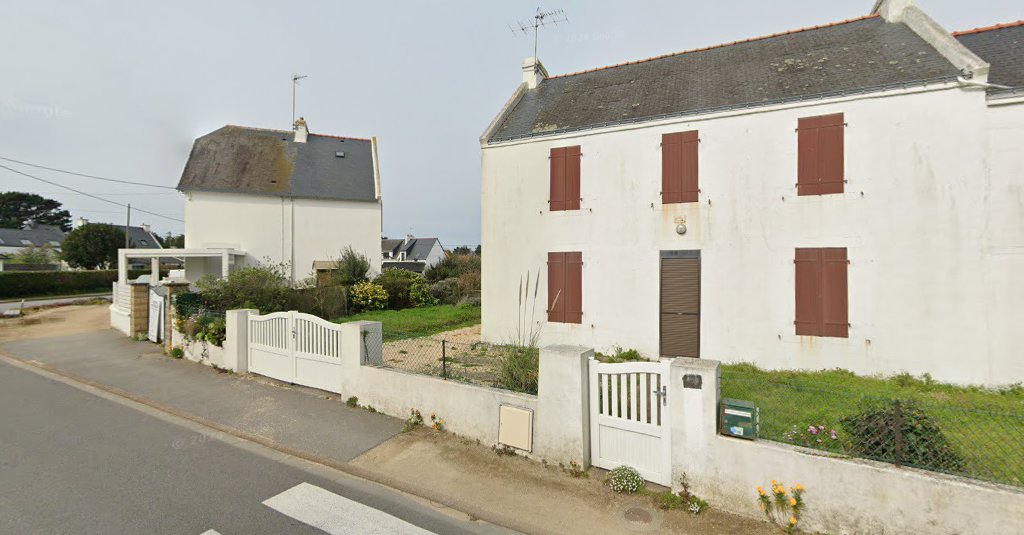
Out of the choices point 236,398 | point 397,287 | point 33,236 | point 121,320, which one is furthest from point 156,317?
point 33,236

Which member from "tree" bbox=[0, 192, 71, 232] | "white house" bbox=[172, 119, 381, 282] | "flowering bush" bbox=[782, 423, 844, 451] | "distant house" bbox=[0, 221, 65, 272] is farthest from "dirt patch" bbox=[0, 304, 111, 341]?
"tree" bbox=[0, 192, 71, 232]

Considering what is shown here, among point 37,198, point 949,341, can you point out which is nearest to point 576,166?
point 949,341

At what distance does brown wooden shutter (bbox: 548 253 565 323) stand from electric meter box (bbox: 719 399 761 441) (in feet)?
21.9

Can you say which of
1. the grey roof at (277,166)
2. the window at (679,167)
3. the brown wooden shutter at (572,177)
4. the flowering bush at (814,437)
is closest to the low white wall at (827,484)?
the flowering bush at (814,437)

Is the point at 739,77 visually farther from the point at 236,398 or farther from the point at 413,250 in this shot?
the point at 413,250

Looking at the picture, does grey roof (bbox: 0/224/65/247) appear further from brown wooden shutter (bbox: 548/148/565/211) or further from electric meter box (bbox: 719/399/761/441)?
electric meter box (bbox: 719/399/761/441)

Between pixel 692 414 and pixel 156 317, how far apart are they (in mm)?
13935

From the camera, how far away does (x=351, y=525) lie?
3867 mm

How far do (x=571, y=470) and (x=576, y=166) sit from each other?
24.6ft

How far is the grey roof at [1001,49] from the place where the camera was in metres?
7.79

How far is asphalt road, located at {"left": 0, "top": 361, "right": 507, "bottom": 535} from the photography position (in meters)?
3.84

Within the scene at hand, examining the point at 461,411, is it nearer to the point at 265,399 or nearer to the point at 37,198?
the point at 265,399

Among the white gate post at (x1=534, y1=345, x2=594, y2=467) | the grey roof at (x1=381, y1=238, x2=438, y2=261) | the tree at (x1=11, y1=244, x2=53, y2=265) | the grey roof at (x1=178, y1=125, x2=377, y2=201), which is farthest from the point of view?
the grey roof at (x1=381, y1=238, x2=438, y2=261)

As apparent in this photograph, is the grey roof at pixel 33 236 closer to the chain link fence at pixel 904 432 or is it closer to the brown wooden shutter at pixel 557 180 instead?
the brown wooden shutter at pixel 557 180
